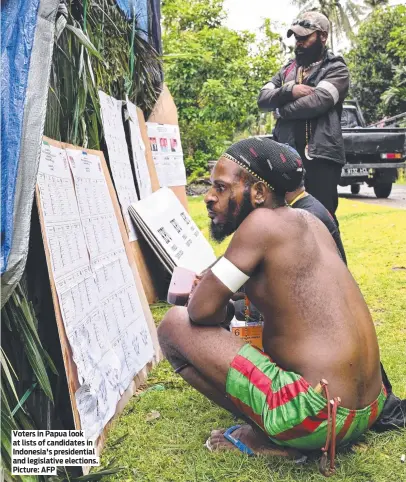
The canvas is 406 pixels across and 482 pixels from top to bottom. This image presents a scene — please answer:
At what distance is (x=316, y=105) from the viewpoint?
4.00 metres

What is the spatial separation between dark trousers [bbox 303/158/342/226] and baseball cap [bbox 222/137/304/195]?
1865mm

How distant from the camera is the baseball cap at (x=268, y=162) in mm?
2273

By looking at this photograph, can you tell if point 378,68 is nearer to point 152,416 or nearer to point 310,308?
point 152,416

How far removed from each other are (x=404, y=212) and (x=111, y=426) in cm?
735

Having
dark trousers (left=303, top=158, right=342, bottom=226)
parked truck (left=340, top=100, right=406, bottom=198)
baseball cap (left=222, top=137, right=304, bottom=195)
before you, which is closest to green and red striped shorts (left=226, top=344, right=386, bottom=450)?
baseball cap (left=222, top=137, right=304, bottom=195)

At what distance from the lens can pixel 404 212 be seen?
8938 millimetres

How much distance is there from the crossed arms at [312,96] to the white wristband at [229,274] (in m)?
2.21

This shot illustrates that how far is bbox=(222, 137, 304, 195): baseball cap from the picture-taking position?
2.27 meters

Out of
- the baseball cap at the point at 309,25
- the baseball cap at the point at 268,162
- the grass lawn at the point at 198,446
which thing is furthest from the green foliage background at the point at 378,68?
the baseball cap at the point at 268,162

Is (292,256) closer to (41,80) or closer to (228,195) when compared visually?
(228,195)

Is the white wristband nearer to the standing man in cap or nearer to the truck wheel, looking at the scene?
the standing man in cap

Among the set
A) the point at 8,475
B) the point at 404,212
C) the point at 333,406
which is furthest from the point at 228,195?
the point at 404,212

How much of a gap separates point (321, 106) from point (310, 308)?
2.24 meters

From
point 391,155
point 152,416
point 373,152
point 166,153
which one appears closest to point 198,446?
point 152,416
